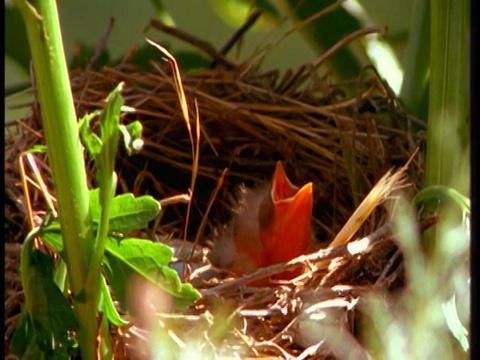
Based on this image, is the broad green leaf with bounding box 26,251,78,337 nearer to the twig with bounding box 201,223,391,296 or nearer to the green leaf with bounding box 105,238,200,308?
the green leaf with bounding box 105,238,200,308

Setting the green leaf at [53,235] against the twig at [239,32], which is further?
the twig at [239,32]

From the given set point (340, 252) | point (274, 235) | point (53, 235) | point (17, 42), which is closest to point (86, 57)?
point (17, 42)

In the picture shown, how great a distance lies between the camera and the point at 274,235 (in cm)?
127

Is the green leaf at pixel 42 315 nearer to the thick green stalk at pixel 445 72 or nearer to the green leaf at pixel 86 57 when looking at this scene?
the thick green stalk at pixel 445 72

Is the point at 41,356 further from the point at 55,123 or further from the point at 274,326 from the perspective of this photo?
the point at 274,326

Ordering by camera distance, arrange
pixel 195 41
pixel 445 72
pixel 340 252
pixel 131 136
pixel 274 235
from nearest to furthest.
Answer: pixel 131 136, pixel 445 72, pixel 340 252, pixel 274 235, pixel 195 41

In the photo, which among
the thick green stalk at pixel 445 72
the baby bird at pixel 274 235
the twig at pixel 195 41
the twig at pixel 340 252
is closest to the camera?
the thick green stalk at pixel 445 72

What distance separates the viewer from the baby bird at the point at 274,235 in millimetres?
1267

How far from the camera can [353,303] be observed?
91 centimetres

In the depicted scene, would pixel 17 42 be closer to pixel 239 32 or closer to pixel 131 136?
pixel 239 32

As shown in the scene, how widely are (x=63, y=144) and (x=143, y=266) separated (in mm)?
109

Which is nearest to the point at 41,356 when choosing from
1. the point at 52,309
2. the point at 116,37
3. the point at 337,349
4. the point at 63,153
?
the point at 52,309

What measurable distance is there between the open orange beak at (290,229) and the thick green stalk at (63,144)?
23.8 inches

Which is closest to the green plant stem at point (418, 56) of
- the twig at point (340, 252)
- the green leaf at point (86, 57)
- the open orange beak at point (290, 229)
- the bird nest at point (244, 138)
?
the bird nest at point (244, 138)
